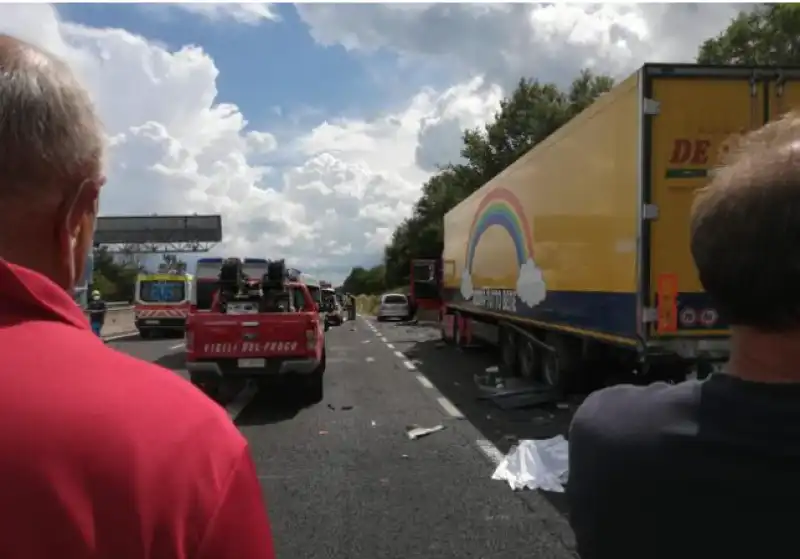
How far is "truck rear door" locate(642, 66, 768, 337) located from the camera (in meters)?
8.63

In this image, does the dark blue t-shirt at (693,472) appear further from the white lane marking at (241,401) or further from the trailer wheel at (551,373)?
the trailer wheel at (551,373)

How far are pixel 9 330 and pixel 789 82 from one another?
30.3 feet

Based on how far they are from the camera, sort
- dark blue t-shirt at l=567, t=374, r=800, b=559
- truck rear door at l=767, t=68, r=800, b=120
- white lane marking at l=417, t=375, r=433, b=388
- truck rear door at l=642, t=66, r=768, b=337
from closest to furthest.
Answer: dark blue t-shirt at l=567, t=374, r=800, b=559
truck rear door at l=642, t=66, r=768, b=337
truck rear door at l=767, t=68, r=800, b=120
white lane marking at l=417, t=375, r=433, b=388

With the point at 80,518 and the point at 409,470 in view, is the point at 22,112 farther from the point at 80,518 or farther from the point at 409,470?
the point at 409,470

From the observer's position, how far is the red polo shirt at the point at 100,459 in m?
1.12

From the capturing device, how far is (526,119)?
4722cm

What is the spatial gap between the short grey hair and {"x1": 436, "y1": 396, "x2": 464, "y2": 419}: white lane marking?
9.83 m

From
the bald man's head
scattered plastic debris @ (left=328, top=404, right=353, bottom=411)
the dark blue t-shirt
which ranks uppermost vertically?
the bald man's head

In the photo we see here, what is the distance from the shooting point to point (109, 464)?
1.14 meters

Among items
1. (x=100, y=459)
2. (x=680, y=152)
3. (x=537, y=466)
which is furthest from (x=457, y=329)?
(x=100, y=459)

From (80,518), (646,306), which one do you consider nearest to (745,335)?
(80,518)

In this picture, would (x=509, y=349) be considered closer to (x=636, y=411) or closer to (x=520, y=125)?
(x=636, y=411)

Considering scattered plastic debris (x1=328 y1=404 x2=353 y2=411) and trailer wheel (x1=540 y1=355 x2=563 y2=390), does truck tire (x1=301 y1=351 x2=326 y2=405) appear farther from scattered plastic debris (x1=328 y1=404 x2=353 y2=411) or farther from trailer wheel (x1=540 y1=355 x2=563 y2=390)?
trailer wheel (x1=540 y1=355 x2=563 y2=390)

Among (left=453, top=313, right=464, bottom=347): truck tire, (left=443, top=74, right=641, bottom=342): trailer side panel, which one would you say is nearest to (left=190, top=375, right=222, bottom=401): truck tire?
(left=443, top=74, right=641, bottom=342): trailer side panel
